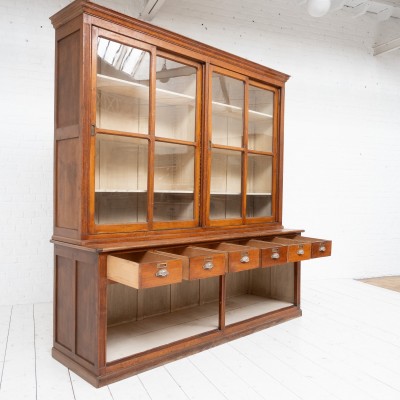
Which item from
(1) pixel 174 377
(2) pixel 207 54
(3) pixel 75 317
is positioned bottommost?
(1) pixel 174 377

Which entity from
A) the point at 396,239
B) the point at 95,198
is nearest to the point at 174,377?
the point at 95,198

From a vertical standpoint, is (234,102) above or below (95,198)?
above

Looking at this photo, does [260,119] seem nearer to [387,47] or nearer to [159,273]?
[159,273]

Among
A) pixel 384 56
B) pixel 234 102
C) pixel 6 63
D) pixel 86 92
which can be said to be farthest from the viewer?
pixel 384 56

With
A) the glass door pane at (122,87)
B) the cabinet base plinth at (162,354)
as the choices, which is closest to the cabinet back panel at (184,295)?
the cabinet base plinth at (162,354)

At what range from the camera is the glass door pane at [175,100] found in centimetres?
275

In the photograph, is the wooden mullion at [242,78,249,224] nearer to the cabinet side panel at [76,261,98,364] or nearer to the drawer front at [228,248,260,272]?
the drawer front at [228,248,260,272]

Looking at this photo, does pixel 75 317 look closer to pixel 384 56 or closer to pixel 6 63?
pixel 6 63

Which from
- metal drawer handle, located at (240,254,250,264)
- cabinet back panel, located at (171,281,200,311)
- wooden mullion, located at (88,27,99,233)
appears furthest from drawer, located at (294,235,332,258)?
wooden mullion, located at (88,27,99,233)

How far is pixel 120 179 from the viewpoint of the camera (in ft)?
8.50

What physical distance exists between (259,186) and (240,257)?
3.22 ft

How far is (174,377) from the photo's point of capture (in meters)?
2.33

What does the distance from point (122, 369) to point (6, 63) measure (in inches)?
109

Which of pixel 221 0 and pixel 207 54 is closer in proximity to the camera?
pixel 207 54
